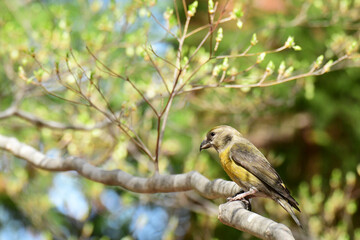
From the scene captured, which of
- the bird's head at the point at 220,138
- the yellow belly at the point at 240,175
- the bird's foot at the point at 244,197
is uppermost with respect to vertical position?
the bird's head at the point at 220,138

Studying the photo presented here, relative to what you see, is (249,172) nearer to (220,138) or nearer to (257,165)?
(257,165)

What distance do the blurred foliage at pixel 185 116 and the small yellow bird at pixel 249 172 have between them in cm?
112

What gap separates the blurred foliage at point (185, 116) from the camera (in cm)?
589

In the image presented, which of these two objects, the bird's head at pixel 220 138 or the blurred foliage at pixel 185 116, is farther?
the blurred foliage at pixel 185 116

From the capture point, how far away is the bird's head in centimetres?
456

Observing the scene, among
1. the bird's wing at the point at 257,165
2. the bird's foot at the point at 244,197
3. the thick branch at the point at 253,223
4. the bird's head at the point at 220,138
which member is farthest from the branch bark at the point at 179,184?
the bird's head at the point at 220,138

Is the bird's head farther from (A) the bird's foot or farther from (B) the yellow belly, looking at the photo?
(A) the bird's foot

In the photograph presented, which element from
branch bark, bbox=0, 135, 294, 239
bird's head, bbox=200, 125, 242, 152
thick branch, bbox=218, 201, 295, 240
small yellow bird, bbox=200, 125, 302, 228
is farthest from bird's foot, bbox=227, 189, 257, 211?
bird's head, bbox=200, 125, 242, 152

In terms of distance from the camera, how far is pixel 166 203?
6691 mm

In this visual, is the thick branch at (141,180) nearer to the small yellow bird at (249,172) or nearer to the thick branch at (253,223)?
the thick branch at (253,223)

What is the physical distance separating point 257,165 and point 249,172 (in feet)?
0.36

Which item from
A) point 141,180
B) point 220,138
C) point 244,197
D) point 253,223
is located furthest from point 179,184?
point 220,138

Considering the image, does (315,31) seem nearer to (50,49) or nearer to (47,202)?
(50,49)

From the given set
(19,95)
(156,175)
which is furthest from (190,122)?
(156,175)
